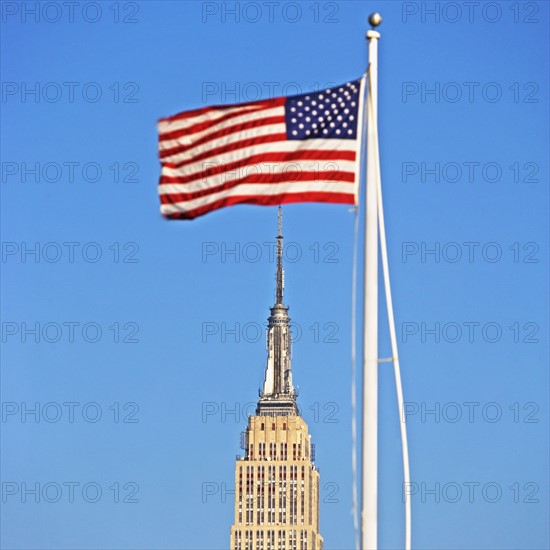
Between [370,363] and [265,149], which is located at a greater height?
[265,149]

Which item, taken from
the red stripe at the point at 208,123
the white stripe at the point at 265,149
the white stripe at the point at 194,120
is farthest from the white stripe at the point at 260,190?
the white stripe at the point at 194,120

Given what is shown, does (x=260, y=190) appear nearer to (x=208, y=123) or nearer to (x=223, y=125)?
(x=223, y=125)

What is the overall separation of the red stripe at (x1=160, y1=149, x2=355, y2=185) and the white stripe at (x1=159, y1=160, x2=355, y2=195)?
0.25ft

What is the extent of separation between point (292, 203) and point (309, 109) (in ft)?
8.04

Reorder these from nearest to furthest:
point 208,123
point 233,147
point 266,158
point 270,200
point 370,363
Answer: point 370,363 < point 270,200 < point 266,158 < point 233,147 < point 208,123

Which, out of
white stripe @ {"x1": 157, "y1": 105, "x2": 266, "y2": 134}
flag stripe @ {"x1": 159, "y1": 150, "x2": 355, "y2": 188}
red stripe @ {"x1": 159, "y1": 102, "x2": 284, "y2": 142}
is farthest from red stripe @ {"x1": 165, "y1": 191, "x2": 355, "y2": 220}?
white stripe @ {"x1": 157, "y1": 105, "x2": 266, "y2": 134}

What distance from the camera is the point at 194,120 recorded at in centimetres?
4434

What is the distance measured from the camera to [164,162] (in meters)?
44.4

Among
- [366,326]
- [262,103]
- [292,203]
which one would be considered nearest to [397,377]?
[366,326]

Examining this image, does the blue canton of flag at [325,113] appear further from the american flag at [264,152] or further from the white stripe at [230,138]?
the white stripe at [230,138]

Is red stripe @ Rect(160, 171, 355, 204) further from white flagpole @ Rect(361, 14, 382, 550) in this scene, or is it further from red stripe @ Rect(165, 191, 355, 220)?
white flagpole @ Rect(361, 14, 382, 550)

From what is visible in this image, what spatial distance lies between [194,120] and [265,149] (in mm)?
1981

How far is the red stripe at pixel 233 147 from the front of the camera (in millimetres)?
43938

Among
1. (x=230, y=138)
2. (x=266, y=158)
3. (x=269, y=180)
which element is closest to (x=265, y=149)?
(x=266, y=158)
